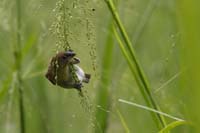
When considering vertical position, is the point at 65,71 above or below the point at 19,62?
above

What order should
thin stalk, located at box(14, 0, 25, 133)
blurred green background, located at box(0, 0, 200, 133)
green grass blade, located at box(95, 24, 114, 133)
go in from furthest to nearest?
thin stalk, located at box(14, 0, 25, 133)
green grass blade, located at box(95, 24, 114, 133)
blurred green background, located at box(0, 0, 200, 133)

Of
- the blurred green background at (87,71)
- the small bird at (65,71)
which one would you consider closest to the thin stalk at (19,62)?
the blurred green background at (87,71)

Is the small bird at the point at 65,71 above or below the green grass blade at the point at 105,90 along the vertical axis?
above

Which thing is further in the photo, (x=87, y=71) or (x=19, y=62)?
(x=19, y=62)

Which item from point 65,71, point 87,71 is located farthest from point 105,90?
point 65,71

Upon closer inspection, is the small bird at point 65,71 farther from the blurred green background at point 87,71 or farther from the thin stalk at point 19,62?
the thin stalk at point 19,62

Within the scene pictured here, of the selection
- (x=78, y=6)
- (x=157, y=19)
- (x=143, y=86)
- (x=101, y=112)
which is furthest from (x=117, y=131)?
(x=78, y=6)

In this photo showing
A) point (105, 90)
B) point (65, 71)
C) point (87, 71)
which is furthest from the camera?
point (105, 90)

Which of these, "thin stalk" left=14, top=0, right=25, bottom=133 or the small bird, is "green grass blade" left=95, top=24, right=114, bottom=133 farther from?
the small bird

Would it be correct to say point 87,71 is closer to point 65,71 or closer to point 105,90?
point 105,90

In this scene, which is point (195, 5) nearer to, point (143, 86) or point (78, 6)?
point (78, 6)

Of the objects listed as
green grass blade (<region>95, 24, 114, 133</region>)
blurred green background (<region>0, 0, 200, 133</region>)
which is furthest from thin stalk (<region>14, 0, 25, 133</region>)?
green grass blade (<region>95, 24, 114, 133</region>)

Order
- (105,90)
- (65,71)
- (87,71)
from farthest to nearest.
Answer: (105,90) → (87,71) → (65,71)

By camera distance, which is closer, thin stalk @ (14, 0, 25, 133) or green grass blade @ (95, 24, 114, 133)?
green grass blade @ (95, 24, 114, 133)
